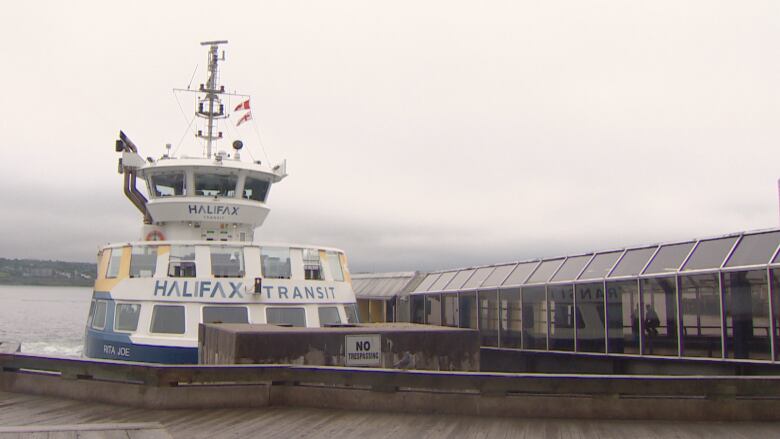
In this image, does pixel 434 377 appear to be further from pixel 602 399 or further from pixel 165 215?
pixel 165 215

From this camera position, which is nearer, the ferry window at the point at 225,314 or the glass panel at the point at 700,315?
the glass panel at the point at 700,315

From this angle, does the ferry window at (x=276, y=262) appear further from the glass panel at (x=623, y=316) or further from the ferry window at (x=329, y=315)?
the glass panel at (x=623, y=316)

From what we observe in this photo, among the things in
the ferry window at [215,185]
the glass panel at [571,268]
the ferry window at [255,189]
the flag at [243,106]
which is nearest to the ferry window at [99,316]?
the ferry window at [215,185]

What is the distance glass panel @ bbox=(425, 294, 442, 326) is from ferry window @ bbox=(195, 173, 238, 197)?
9.02m

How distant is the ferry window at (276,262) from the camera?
2192 cm

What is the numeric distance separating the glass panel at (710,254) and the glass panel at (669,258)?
29 cm

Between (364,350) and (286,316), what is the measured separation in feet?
30.3

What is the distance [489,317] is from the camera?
2444cm

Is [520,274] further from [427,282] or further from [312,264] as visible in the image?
[427,282]

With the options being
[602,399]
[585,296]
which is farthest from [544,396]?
[585,296]

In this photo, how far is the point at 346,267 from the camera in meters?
24.2

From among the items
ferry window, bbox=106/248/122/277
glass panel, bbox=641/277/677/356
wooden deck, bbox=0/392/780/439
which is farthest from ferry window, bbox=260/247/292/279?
wooden deck, bbox=0/392/780/439

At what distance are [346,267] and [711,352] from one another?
40.6ft

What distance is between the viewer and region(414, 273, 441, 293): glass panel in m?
30.3
